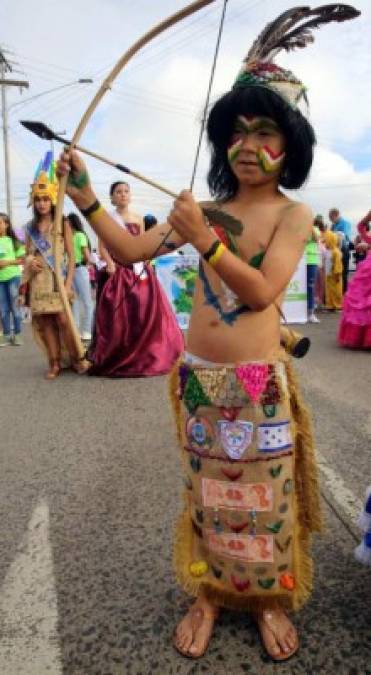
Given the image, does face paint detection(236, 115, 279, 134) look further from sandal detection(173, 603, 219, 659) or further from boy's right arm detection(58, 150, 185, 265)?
sandal detection(173, 603, 219, 659)

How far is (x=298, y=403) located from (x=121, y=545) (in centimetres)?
105

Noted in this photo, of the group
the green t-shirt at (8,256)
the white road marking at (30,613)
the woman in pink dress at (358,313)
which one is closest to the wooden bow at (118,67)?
the white road marking at (30,613)

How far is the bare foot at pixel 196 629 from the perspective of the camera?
5.67ft

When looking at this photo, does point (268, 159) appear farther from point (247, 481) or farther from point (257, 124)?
point (247, 481)

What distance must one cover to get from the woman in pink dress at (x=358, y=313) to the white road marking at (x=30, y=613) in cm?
489

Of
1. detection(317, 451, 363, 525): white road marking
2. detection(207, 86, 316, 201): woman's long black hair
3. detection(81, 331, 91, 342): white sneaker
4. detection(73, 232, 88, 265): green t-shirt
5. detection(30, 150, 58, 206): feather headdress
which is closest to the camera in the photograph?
detection(207, 86, 316, 201): woman's long black hair

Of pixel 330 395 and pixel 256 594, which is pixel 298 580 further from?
pixel 330 395

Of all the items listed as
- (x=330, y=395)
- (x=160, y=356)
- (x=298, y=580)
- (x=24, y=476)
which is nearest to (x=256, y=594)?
(x=298, y=580)

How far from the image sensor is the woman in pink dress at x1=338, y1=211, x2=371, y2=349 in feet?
21.5

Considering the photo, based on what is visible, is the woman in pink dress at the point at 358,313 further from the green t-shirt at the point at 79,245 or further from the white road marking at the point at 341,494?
the white road marking at the point at 341,494

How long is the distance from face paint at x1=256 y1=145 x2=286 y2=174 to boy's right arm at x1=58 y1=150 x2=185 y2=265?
342 mm

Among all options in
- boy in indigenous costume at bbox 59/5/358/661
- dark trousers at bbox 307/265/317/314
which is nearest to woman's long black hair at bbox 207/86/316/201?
boy in indigenous costume at bbox 59/5/358/661

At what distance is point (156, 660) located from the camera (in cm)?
172

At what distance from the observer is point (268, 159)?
1673mm
